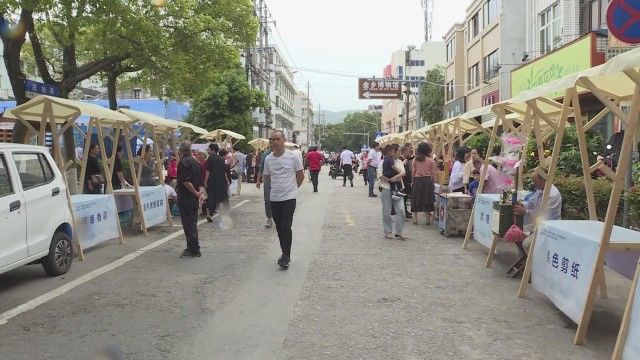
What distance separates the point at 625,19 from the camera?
597 centimetres

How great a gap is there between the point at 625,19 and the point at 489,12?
29.0 metres

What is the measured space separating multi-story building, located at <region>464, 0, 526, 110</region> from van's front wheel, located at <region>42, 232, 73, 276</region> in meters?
25.1

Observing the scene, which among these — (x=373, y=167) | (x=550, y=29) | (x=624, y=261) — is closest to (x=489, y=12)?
(x=550, y=29)

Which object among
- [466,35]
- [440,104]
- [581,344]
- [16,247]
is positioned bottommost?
[581,344]

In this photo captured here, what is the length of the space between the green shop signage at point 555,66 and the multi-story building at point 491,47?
6413mm

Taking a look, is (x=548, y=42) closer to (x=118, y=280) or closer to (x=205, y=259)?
(x=205, y=259)

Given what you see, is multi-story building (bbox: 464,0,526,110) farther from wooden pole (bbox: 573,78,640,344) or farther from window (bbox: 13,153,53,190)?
wooden pole (bbox: 573,78,640,344)

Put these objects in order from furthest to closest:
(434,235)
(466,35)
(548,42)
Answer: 1. (466,35)
2. (548,42)
3. (434,235)

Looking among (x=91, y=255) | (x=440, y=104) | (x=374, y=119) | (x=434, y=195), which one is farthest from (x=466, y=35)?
(x=374, y=119)

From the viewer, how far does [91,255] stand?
8844 millimetres

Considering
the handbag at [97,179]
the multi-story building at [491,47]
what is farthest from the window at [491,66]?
the handbag at [97,179]

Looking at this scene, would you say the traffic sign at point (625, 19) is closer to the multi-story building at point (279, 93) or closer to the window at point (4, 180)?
the window at point (4, 180)

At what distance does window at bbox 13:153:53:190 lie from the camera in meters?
6.89

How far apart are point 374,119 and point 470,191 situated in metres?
116
